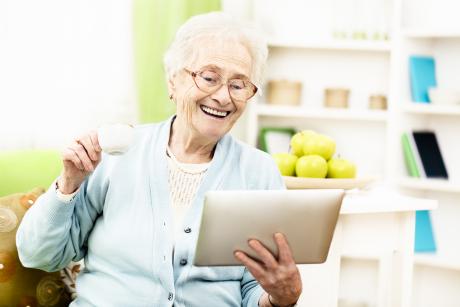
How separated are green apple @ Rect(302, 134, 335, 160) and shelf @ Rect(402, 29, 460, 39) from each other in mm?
1448

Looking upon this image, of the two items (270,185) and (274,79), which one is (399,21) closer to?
(274,79)

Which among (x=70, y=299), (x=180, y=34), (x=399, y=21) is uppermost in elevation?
(x=399, y=21)

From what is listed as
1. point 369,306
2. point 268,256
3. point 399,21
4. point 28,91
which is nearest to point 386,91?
point 399,21

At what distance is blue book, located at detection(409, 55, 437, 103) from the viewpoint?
3.39 metres

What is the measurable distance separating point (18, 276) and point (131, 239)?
0.32 meters

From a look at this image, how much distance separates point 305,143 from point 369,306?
4.50 feet

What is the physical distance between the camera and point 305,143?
2092 mm

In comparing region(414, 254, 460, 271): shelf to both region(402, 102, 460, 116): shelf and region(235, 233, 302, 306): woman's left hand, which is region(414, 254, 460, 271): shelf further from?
region(235, 233, 302, 306): woman's left hand

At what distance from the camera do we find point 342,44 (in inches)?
135

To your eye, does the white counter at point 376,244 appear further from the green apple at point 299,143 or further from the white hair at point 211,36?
the white hair at point 211,36

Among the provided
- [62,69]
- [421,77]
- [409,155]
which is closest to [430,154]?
[409,155]

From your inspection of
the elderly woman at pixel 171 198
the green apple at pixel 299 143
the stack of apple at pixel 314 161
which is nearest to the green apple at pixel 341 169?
the stack of apple at pixel 314 161

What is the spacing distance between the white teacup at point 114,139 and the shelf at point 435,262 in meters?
2.24

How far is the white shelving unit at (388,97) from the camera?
3383 mm
